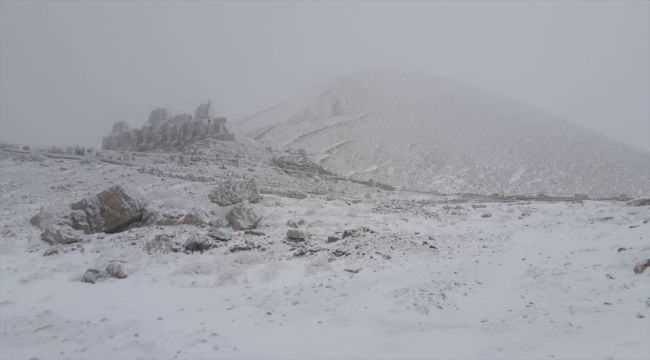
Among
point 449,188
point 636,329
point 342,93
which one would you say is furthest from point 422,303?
point 342,93

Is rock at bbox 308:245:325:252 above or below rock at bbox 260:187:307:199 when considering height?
below

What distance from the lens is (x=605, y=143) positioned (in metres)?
56.0

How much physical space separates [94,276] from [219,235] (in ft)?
10.9

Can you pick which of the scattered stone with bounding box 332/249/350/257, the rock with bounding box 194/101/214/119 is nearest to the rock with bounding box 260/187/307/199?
the scattered stone with bounding box 332/249/350/257

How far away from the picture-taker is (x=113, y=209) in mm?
12164

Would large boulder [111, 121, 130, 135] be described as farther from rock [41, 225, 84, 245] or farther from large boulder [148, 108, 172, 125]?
rock [41, 225, 84, 245]

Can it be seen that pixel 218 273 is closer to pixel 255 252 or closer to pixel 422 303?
pixel 255 252

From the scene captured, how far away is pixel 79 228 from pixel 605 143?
64254mm

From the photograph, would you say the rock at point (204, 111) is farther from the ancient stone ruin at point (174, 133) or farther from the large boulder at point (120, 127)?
the large boulder at point (120, 127)

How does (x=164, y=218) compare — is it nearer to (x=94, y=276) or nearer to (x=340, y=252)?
(x=94, y=276)

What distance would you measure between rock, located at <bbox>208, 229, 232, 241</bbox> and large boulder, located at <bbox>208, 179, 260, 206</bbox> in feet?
15.3

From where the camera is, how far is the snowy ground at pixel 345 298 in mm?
4988

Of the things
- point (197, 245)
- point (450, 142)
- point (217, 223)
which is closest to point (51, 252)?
point (197, 245)

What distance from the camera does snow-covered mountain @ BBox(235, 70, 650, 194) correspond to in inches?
1640
